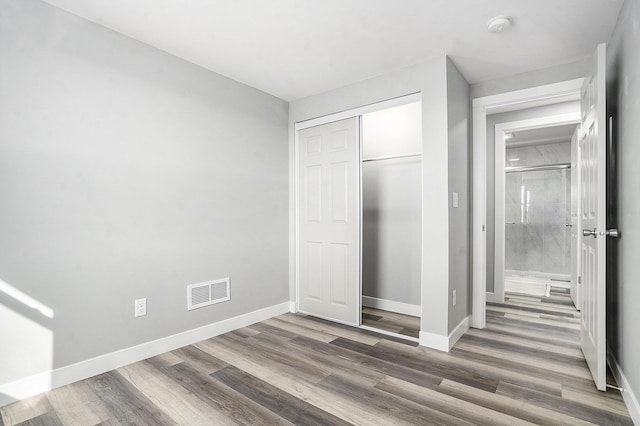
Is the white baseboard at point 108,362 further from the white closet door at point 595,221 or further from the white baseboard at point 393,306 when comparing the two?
the white closet door at point 595,221

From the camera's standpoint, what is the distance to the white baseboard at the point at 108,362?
200 cm

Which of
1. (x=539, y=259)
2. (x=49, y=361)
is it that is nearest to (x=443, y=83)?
(x=49, y=361)

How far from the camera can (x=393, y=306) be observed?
3.89 m

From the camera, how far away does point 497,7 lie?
7.02 ft

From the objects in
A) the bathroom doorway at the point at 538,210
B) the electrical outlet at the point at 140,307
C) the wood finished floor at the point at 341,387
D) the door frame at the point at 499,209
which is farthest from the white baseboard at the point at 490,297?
the electrical outlet at the point at 140,307

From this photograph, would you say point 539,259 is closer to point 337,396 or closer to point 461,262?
point 461,262

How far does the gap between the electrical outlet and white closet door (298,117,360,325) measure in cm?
170

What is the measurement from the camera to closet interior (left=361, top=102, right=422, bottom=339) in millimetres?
3719

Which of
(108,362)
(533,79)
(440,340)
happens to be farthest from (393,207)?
(108,362)

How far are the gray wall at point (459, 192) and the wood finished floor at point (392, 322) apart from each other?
45 centimetres

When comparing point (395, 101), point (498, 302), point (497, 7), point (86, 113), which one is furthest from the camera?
point (498, 302)

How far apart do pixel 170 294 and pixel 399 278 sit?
2.37m

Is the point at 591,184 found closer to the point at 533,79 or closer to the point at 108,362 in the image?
the point at 533,79

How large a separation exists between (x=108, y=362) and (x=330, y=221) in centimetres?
222
